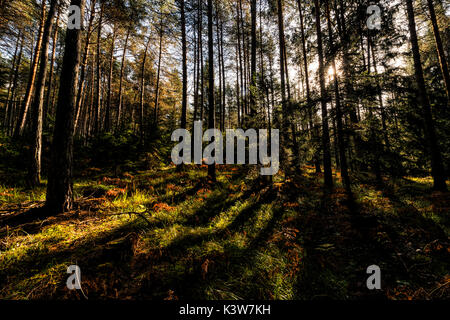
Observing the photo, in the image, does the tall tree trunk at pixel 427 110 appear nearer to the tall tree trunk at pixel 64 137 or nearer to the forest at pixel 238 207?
the forest at pixel 238 207

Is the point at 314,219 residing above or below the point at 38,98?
below

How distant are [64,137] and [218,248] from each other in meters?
4.37

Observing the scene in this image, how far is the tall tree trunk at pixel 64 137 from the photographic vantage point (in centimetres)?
380

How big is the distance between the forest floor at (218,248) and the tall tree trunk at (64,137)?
42 cm

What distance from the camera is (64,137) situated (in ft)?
12.7

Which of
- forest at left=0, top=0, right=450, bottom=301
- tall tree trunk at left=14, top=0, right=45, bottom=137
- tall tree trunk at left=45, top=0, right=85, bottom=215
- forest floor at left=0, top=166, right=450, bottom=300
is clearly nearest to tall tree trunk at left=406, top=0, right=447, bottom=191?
forest at left=0, top=0, right=450, bottom=301

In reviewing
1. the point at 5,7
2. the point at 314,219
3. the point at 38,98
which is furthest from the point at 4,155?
the point at 314,219

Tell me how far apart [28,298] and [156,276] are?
138 cm

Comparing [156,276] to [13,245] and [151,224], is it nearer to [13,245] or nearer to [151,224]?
[151,224]

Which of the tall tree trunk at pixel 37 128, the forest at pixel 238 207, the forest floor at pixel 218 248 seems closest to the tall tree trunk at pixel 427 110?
the forest at pixel 238 207

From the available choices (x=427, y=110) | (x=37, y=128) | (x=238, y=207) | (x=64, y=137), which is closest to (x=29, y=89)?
(x=37, y=128)

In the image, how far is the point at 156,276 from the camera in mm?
2379

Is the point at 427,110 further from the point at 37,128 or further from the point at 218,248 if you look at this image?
the point at 37,128
